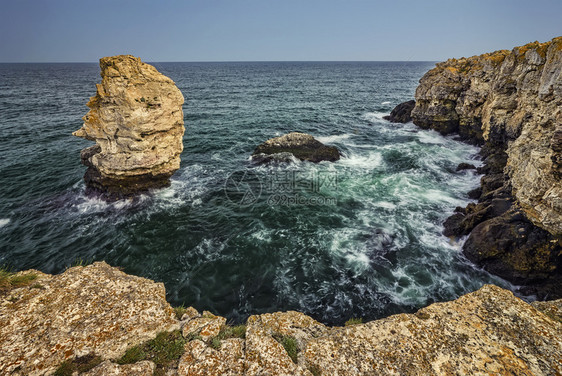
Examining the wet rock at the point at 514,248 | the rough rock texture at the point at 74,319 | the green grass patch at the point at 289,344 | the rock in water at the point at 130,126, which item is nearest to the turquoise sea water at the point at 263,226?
the wet rock at the point at 514,248

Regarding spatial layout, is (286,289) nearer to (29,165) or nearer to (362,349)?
(362,349)

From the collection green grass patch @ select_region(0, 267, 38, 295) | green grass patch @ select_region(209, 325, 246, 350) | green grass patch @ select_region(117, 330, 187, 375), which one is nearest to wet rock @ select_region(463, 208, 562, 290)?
green grass patch @ select_region(209, 325, 246, 350)

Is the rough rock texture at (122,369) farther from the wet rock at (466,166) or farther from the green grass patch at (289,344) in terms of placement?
the wet rock at (466,166)

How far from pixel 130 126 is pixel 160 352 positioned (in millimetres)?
20935

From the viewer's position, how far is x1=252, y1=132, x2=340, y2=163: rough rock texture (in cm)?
3238

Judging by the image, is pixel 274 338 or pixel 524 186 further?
pixel 524 186

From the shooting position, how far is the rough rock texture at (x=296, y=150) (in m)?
32.4

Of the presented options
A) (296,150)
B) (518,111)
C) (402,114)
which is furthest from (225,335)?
(402,114)

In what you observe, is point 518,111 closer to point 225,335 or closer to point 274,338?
point 274,338

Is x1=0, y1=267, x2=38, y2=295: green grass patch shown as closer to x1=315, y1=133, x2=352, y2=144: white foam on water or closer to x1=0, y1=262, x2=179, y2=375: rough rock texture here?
x1=0, y1=262, x2=179, y2=375: rough rock texture

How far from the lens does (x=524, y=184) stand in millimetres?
16281

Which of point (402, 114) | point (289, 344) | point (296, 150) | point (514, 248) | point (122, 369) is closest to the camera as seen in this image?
point (122, 369)

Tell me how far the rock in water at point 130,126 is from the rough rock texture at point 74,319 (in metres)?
17.0

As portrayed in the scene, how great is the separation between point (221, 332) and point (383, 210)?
735 inches
